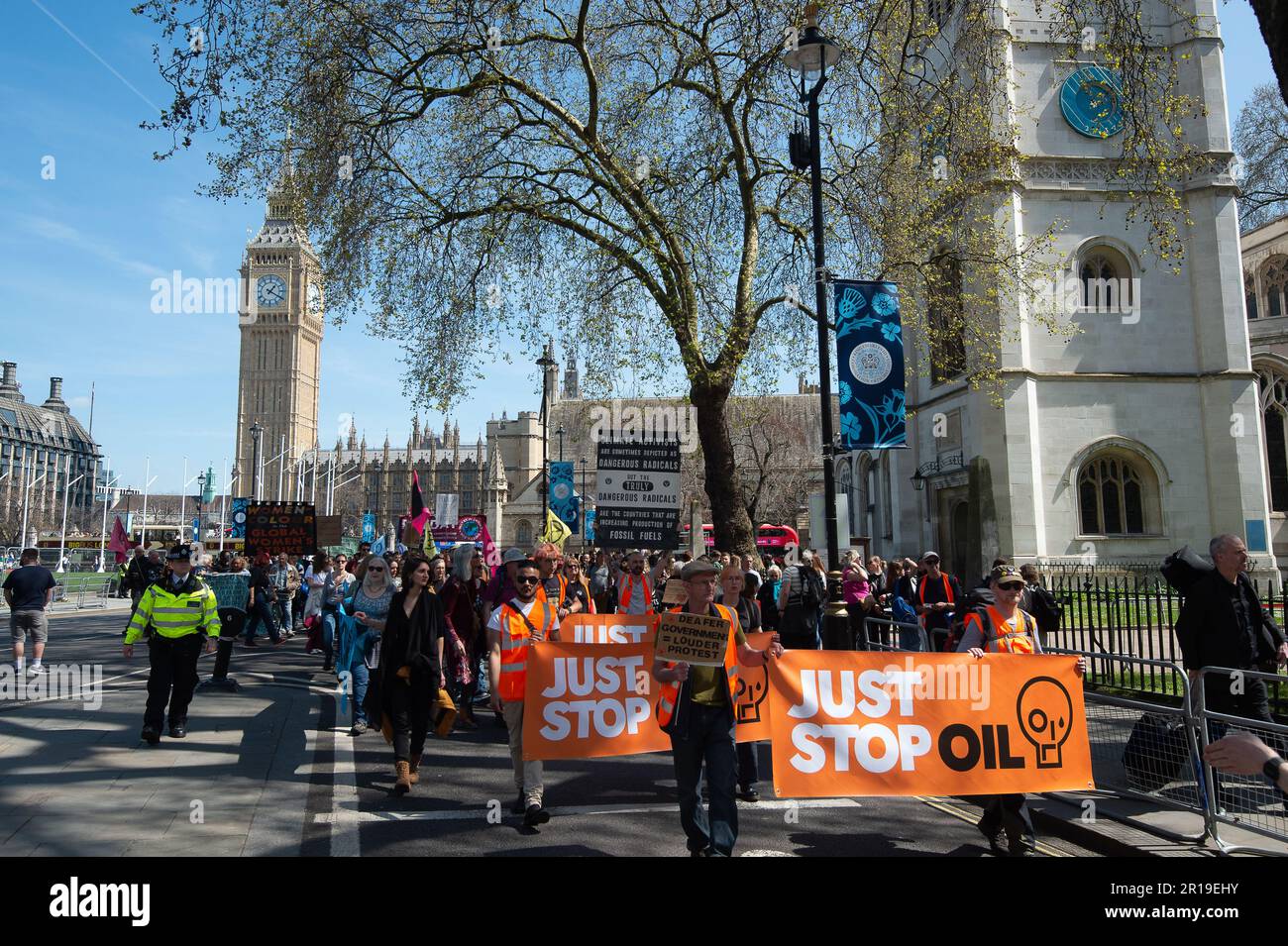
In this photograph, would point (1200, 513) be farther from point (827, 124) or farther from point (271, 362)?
point (271, 362)

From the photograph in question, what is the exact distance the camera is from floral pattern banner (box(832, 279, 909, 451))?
10.1m

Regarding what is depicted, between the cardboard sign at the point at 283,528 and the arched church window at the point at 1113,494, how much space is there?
21.2 m

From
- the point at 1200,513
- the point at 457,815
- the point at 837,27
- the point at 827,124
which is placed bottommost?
the point at 457,815

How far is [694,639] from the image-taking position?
16.6 ft

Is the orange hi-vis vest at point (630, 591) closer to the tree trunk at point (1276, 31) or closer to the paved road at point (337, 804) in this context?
the paved road at point (337, 804)

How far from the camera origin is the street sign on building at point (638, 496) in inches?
513

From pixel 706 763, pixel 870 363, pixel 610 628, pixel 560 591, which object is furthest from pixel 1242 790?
pixel 560 591

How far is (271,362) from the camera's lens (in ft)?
387

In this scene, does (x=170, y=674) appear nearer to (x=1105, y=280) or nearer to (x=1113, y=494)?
(x=1113, y=494)
